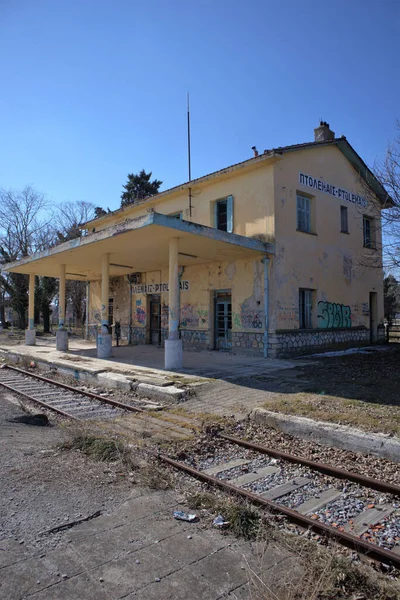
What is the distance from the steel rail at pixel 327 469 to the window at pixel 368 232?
1712cm

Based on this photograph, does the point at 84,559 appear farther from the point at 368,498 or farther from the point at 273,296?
the point at 273,296

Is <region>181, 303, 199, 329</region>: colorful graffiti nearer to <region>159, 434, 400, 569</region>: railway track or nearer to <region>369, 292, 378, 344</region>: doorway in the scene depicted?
<region>369, 292, 378, 344</region>: doorway

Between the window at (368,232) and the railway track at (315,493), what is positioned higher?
the window at (368,232)

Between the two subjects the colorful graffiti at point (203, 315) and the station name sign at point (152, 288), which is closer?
the colorful graffiti at point (203, 315)

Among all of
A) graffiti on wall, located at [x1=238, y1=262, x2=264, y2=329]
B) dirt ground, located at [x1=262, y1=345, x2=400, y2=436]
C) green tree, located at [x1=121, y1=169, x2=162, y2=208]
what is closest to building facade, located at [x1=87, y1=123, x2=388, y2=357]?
graffiti on wall, located at [x1=238, y1=262, x2=264, y2=329]

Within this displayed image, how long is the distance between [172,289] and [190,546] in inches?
358

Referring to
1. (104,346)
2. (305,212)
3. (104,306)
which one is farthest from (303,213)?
(104,346)

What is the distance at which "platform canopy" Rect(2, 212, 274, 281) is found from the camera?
37.2 feet

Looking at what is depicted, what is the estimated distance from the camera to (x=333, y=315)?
1744cm

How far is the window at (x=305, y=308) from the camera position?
1596 cm

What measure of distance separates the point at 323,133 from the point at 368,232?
5726mm

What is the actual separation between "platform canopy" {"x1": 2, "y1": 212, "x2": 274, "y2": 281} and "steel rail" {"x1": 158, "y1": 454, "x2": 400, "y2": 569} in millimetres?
7189

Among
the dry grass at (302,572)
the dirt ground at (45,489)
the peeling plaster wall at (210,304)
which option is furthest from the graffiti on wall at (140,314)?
the dry grass at (302,572)

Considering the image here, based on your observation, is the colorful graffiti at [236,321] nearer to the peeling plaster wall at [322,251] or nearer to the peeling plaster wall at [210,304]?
the peeling plaster wall at [210,304]
